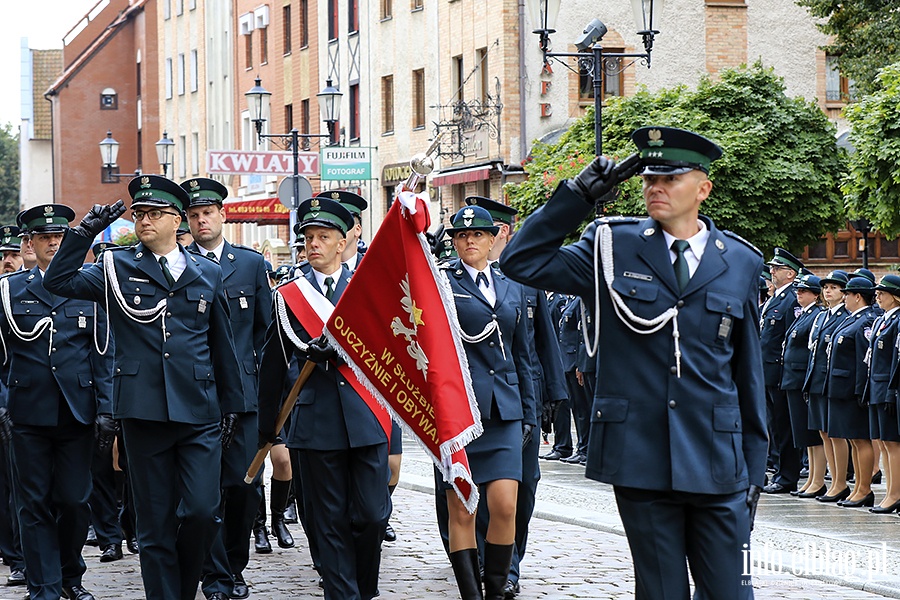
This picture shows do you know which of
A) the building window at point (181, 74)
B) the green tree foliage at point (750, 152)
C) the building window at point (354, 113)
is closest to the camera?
the green tree foliage at point (750, 152)

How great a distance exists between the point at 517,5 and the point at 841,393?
69.4 ft

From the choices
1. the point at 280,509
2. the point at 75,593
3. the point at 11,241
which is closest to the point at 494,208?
the point at 280,509

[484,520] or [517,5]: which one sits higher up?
[517,5]

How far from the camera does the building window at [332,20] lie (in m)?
45.8

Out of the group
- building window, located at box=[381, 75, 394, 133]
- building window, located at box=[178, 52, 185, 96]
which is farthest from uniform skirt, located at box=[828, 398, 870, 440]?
building window, located at box=[178, 52, 185, 96]

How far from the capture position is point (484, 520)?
955 centimetres

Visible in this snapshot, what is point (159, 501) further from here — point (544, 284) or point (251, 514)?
point (544, 284)

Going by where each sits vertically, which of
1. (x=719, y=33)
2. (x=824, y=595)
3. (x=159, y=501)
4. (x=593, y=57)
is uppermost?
(x=719, y=33)

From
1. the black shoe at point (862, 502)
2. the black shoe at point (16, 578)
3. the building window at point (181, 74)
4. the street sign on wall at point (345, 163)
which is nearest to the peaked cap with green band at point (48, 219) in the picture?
the black shoe at point (16, 578)

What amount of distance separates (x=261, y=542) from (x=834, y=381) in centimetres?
597

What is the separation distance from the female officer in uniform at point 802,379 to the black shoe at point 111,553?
7079mm

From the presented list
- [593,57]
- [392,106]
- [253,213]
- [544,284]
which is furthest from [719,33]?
[544,284]

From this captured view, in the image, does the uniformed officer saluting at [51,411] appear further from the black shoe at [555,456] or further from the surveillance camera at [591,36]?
the black shoe at [555,456]

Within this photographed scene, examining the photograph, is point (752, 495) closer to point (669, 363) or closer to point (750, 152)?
point (669, 363)
